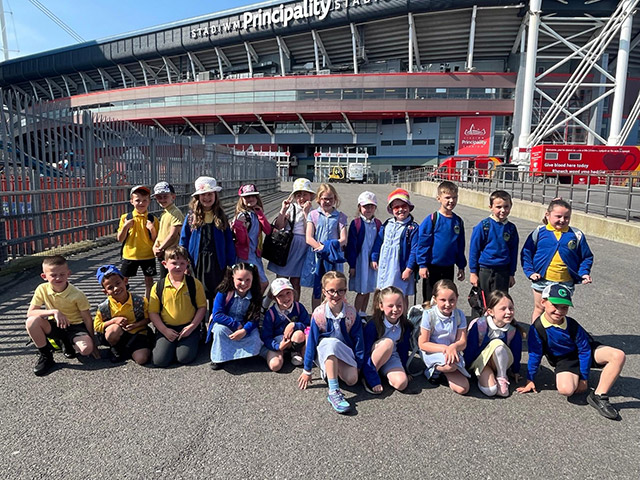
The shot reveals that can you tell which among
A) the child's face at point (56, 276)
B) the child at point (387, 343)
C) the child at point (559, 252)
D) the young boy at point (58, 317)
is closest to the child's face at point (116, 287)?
the young boy at point (58, 317)

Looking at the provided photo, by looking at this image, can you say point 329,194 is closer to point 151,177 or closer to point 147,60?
point 151,177

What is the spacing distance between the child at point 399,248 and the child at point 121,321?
225cm

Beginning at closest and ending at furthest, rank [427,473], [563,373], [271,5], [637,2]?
[427,473] < [563,373] < [637,2] < [271,5]

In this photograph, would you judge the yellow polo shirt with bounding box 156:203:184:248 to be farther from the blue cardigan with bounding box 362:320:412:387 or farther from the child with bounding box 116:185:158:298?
the blue cardigan with bounding box 362:320:412:387

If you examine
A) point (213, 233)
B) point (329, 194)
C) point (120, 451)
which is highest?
point (329, 194)

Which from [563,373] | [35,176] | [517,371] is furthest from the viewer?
[35,176]

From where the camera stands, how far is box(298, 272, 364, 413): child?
3.12 m

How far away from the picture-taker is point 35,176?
22.7ft

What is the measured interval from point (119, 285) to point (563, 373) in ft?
11.8

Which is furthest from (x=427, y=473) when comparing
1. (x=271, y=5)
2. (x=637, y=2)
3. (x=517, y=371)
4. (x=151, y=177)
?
(x=271, y=5)

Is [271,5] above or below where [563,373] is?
above

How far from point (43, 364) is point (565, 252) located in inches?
181

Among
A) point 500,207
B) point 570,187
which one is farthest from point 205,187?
point 570,187

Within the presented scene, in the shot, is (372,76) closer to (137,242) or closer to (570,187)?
(570,187)
